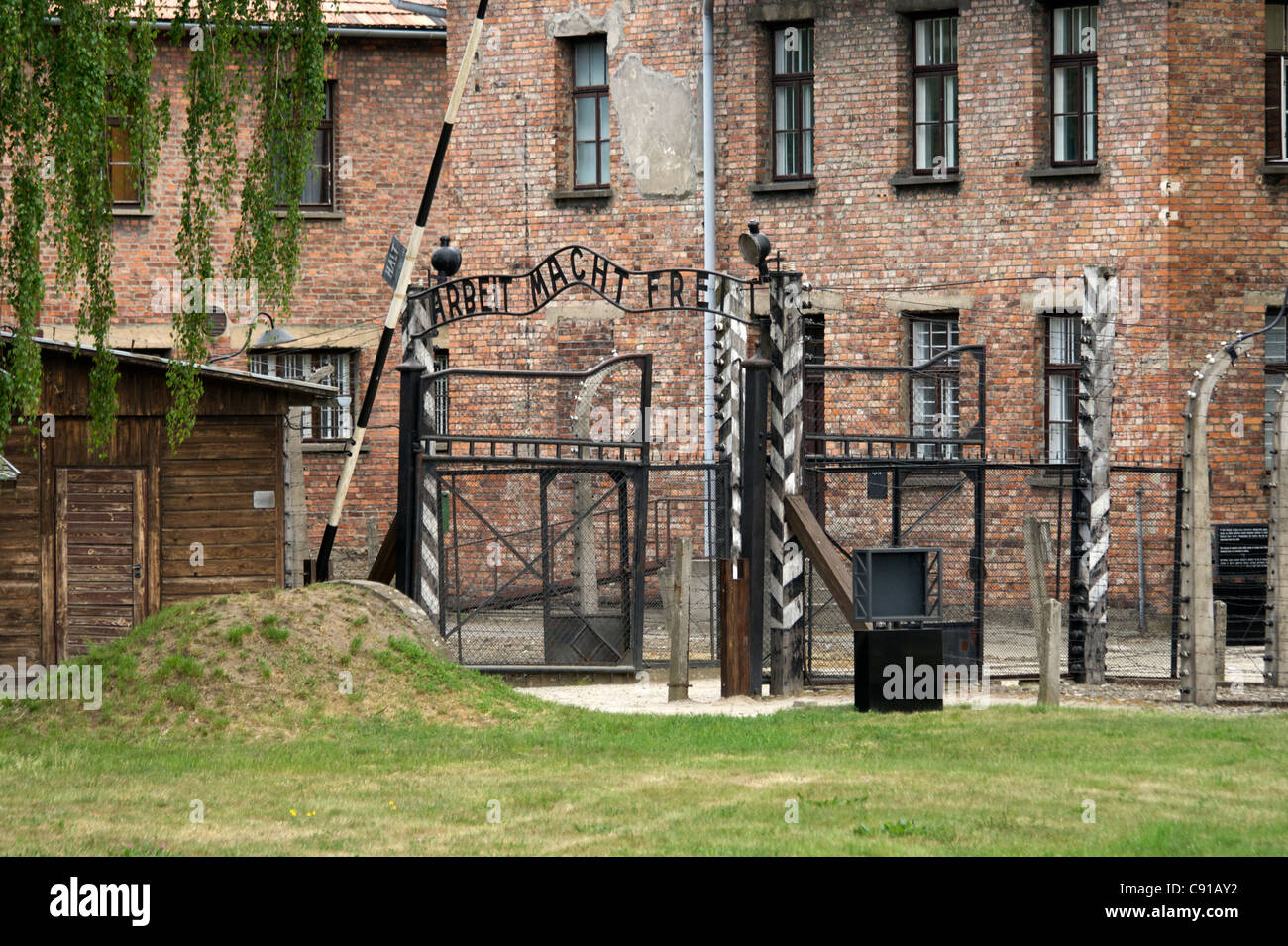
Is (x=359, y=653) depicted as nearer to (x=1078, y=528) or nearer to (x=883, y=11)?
(x=1078, y=528)

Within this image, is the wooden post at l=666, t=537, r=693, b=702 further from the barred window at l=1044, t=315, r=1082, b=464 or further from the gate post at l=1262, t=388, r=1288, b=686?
the barred window at l=1044, t=315, r=1082, b=464

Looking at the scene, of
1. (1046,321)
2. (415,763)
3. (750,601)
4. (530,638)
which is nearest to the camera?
(415,763)

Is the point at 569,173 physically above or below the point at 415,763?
above

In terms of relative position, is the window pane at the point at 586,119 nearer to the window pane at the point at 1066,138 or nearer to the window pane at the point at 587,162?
the window pane at the point at 587,162

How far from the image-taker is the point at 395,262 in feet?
54.7

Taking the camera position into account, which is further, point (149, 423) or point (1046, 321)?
point (1046, 321)

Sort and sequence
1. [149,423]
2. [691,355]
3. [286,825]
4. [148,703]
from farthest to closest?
[691,355] → [149,423] → [148,703] → [286,825]

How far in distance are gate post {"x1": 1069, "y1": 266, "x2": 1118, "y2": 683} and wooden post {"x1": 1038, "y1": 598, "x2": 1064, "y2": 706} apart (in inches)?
85.1

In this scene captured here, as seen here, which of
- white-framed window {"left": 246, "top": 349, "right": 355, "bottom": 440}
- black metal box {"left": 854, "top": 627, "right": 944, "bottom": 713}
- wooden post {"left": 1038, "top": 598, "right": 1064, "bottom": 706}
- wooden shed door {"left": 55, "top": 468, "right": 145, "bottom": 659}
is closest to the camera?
black metal box {"left": 854, "top": 627, "right": 944, "bottom": 713}

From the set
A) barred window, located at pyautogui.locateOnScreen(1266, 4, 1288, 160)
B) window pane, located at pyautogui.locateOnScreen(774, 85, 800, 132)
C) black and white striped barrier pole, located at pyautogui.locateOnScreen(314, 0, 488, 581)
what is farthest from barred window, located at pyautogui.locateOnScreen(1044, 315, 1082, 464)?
black and white striped barrier pole, located at pyautogui.locateOnScreen(314, 0, 488, 581)

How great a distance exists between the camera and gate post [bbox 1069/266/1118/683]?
1509 centimetres

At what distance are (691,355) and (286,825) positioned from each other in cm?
1578

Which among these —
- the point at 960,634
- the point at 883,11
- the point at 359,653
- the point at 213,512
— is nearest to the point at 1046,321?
the point at 883,11

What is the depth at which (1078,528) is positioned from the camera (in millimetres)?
15258
